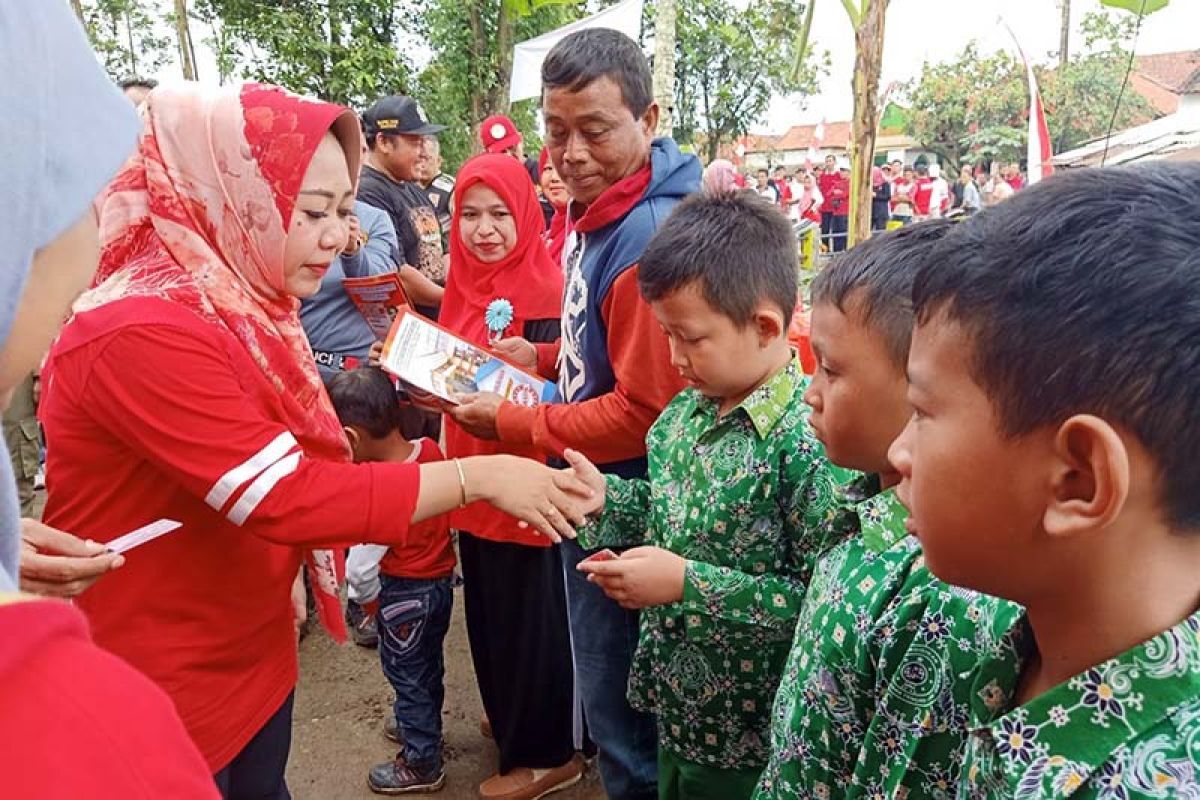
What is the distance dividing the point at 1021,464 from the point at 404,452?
225cm

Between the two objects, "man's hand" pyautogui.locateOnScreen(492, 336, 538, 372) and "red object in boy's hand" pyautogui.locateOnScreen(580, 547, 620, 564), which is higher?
"man's hand" pyautogui.locateOnScreen(492, 336, 538, 372)

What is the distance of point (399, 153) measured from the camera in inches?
184

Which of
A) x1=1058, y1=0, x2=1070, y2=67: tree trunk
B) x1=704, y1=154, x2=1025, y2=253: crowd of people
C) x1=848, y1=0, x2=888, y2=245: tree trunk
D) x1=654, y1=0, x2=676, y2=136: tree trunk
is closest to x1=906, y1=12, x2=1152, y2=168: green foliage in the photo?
x1=1058, y1=0, x2=1070, y2=67: tree trunk

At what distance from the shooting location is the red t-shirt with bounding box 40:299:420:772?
1.48 m

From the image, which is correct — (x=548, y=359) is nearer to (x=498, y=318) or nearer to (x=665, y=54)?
(x=498, y=318)

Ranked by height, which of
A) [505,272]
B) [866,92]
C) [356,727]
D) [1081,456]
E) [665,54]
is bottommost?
[356,727]

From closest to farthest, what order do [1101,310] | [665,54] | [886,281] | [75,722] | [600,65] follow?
[75,722]
[1101,310]
[886,281]
[600,65]
[665,54]

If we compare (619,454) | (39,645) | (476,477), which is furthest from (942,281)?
(619,454)

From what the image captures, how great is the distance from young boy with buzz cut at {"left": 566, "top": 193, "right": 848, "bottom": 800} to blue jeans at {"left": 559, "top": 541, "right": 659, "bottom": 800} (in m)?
0.38

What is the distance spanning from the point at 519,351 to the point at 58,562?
4.96ft

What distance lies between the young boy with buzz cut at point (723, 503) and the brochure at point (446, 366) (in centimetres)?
66

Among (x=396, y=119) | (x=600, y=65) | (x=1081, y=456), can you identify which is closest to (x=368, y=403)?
(x=600, y=65)

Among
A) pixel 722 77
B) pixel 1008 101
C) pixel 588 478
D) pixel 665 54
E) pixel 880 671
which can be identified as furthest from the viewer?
pixel 1008 101

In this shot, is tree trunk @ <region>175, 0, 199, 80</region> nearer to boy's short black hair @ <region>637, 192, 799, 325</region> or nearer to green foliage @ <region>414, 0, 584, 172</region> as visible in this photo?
green foliage @ <region>414, 0, 584, 172</region>
